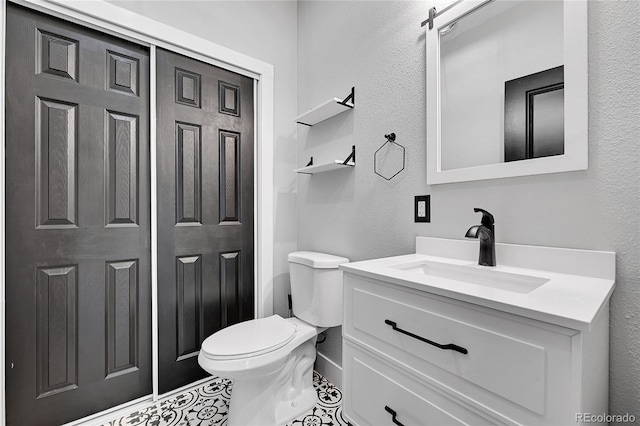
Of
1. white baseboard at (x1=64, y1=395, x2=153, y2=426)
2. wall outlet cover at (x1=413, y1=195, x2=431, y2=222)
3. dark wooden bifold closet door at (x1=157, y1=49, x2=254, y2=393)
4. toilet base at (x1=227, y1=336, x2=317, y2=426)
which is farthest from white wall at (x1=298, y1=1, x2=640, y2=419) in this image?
white baseboard at (x1=64, y1=395, x2=153, y2=426)

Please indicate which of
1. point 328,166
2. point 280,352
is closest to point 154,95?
point 328,166

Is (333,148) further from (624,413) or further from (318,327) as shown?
(624,413)

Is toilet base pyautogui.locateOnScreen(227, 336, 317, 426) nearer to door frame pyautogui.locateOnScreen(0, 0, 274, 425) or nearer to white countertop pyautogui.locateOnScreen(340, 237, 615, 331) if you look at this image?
door frame pyautogui.locateOnScreen(0, 0, 274, 425)

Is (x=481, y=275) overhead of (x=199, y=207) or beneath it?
beneath

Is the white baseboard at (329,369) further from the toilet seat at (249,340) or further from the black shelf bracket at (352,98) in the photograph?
the black shelf bracket at (352,98)

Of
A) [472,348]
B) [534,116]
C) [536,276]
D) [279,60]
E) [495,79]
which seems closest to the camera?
[472,348]

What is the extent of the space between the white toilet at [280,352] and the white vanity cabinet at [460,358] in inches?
16.8

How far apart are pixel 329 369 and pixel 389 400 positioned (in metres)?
0.97

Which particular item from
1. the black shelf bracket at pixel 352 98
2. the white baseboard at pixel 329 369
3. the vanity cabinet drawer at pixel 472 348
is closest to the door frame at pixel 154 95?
the white baseboard at pixel 329 369

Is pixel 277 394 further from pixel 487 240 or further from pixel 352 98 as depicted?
pixel 352 98

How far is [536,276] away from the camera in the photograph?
2.78 feet

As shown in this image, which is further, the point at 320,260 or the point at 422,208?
the point at 320,260

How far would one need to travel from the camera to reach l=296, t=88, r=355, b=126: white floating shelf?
5.22ft

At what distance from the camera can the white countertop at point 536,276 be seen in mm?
566
